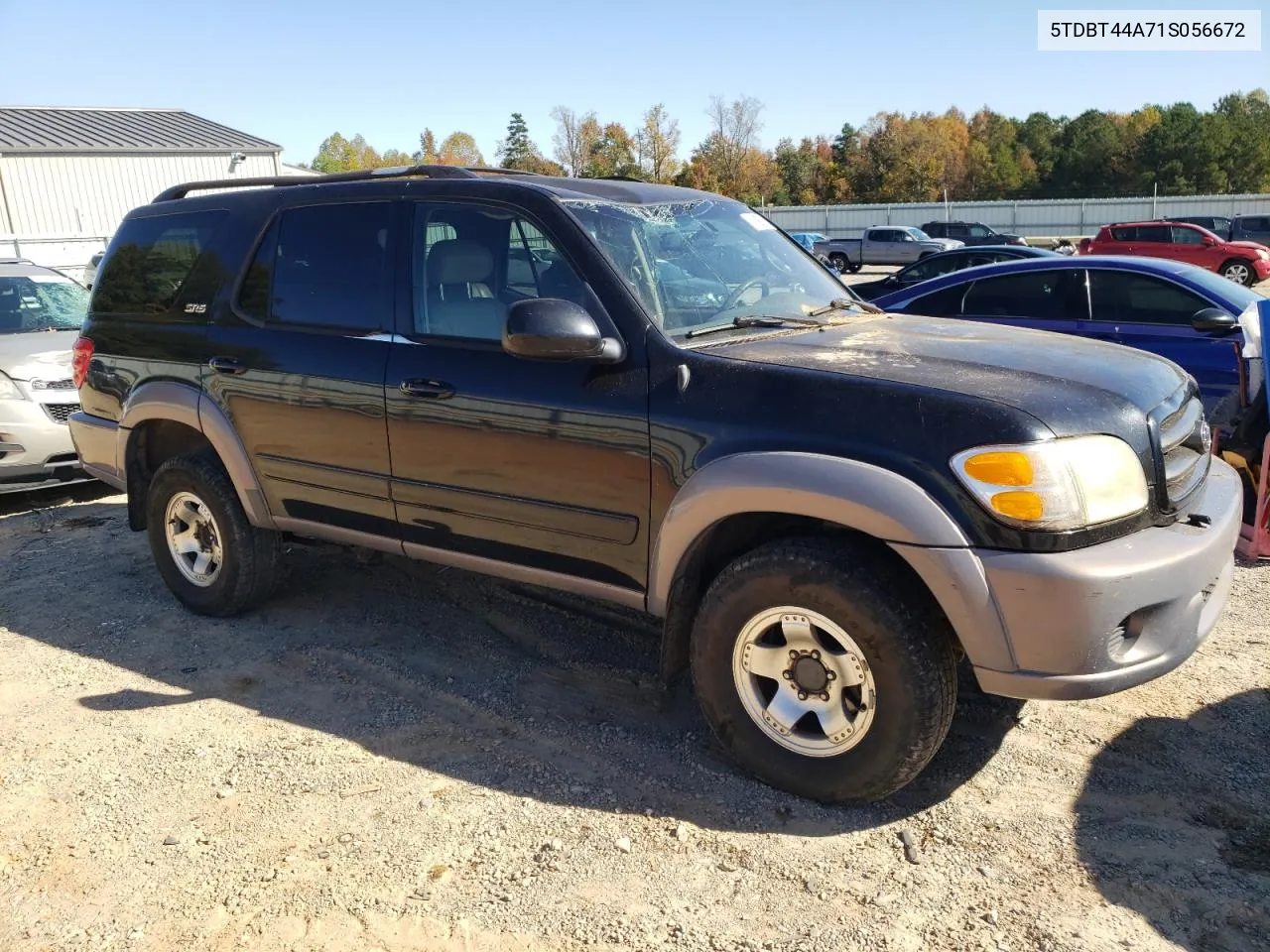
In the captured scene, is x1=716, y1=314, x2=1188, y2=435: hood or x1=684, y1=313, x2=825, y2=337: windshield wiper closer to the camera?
x1=716, y1=314, x2=1188, y2=435: hood

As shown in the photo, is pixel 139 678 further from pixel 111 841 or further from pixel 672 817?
pixel 672 817

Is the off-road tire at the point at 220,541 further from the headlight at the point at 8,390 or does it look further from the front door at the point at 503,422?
the headlight at the point at 8,390

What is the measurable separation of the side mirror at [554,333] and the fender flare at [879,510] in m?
0.55

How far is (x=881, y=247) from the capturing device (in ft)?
119

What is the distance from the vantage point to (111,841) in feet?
10.4

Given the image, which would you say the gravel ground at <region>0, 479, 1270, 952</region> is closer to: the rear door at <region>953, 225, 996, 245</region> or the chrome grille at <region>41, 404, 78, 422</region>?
the chrome grille at <region>41, 404, 78, 422</region>

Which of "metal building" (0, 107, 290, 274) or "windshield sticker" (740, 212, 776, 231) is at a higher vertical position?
"metal building" (0, 107, 290, 274)

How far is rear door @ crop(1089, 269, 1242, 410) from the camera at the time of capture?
6.47 metres

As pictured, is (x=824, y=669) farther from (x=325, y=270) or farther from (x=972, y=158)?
(x=972, y=158)

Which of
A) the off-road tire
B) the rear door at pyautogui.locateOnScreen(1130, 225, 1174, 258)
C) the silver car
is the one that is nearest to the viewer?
the off-road tire

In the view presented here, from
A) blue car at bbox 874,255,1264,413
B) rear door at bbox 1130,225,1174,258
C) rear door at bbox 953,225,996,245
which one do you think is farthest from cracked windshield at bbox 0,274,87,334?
rear door at bbox 953,225,996,245

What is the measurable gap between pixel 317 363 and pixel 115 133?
4026cm

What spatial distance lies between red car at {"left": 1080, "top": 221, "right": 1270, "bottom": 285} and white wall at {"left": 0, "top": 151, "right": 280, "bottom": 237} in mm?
29540

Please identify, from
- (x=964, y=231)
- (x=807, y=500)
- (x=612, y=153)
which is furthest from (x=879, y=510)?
(x=612, y=153)
